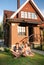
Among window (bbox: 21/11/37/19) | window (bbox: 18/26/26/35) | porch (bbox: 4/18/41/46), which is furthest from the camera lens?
window (bbox: 21/11/37/19)

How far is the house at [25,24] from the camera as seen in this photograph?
1040 inches

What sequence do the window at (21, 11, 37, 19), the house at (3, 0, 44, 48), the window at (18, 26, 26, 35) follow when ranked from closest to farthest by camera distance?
the house at (3, 0, 44, 48) → the window at (18, 26, 26, 35) → the window at (21, 11, 37, 19)

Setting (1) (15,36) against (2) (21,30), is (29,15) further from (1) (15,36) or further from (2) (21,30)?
(1) (15,36)

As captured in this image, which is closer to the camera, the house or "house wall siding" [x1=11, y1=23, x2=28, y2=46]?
"house wall siding" [x1=11, y1=23, x2=28, y2=46]

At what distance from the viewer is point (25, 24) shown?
90.4 ft

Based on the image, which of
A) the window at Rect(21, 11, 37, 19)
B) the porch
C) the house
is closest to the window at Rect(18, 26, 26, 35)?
the house

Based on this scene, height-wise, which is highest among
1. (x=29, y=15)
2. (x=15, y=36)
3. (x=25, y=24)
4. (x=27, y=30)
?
(x=29, y=15)

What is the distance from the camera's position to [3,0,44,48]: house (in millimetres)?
26427

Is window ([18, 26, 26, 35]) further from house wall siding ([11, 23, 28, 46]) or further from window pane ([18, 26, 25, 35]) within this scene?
house wall siding ([11, 23, 28, 46])

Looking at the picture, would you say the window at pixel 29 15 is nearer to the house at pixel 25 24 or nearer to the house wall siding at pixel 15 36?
the house at pixel 25 24

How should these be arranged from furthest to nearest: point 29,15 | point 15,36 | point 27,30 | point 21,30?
point 29,15 → point 27,30 → point 21,30 → point 15,36

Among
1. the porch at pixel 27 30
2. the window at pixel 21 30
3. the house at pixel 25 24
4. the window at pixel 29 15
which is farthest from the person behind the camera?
the window at pixel 29 15

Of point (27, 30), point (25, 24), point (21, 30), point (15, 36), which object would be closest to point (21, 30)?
point (21, 30)

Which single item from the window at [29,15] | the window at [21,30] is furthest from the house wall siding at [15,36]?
the window at [29,15]
